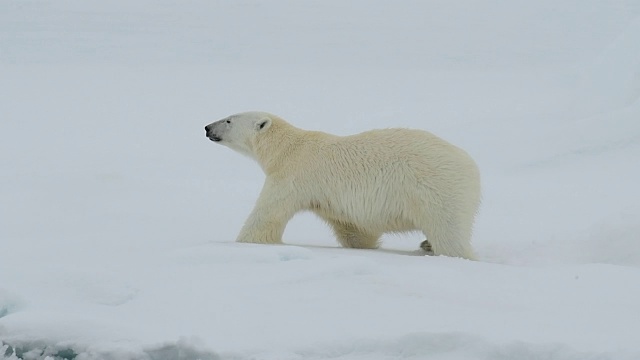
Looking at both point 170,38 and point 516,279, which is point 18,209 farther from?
point 170,38

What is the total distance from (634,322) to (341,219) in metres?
2.03

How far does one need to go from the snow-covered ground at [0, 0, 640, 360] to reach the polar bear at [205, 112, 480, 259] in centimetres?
22

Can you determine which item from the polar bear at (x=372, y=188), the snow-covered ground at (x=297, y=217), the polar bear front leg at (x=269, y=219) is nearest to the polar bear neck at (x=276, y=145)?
the polar bear at (x=372, y=188)

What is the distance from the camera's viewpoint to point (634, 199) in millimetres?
5438

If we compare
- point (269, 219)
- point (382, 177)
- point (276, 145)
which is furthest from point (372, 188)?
point (276, 145)

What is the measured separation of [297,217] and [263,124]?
1288 mm

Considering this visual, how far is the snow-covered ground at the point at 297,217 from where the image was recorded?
8.64 ft

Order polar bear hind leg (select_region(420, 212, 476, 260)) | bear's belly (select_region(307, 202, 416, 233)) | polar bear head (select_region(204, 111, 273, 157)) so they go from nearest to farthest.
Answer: polar bear hind leg (select_region(420, 212, 476, 260)) < bear's belly (select_region(307, 202, 416, 233)) < polar bear head (select_region(204, 111, 273, 157))

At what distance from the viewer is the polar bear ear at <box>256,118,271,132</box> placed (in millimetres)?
4906

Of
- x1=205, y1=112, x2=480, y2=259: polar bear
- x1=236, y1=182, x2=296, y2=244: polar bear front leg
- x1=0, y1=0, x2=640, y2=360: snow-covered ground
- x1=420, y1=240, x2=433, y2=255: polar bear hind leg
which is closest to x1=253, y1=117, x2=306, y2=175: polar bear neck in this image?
x1=205, y1=112, x2=480, y2=259: polar bear

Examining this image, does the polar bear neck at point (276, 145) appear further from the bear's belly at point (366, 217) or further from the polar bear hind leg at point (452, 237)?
the polar bear hind leg at point (452, 237)

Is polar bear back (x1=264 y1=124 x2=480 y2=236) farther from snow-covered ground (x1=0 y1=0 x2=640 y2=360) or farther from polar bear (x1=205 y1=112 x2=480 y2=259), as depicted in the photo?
snow-covered ground (x1=0 y1=0 x2=640 y2=360)

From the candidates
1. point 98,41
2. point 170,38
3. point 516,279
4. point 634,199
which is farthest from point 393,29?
point 516,279

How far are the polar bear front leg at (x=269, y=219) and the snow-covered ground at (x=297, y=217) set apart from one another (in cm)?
28
